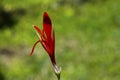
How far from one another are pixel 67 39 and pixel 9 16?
1810mm

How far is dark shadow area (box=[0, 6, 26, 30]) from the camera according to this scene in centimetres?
939

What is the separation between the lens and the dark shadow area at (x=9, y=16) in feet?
30.8

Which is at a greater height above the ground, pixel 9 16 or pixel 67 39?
pixel 67 39

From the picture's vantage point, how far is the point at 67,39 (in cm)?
855

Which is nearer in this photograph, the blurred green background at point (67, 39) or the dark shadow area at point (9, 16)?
the blurred green background at point (67, 39)

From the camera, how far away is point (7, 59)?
26.8 feet

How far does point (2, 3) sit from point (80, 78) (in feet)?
11.1

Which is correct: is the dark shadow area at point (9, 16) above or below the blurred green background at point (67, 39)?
below

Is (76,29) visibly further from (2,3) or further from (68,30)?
(2,3)

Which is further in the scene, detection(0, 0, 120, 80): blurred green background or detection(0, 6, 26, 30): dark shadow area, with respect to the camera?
detection(0, 6, 26, 30): dark shadow area

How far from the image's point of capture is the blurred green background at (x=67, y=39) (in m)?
7.32

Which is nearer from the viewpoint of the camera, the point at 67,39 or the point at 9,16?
the point at 67,39

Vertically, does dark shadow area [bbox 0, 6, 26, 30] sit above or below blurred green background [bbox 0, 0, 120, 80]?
below

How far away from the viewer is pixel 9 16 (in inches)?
385
